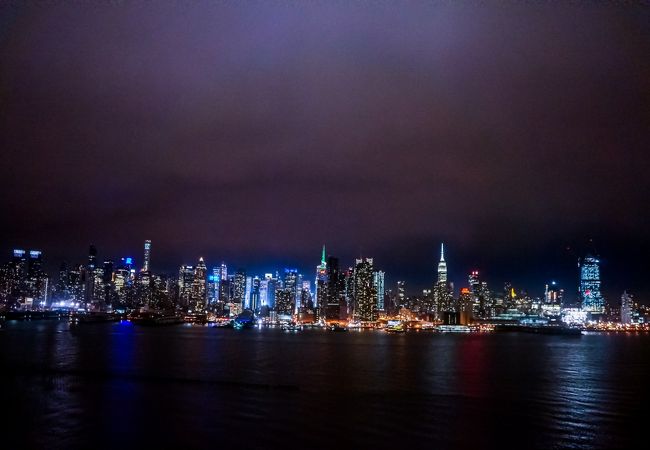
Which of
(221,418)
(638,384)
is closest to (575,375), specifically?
(638,384)

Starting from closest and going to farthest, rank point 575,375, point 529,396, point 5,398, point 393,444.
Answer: point 393,444 < point 5,398 < point 529,396 < point 575,375

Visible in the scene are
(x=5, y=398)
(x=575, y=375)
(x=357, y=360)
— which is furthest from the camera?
(x=357, y=360)

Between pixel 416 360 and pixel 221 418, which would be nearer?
pixel 221 418

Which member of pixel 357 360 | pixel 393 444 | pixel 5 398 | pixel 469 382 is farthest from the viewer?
pixel 357 360

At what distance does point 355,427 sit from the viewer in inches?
1147

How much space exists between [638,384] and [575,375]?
7243mm

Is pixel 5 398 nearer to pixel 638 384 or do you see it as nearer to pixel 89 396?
pixel 89 396

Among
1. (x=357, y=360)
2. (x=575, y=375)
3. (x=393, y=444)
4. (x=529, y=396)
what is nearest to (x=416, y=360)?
(x=357, y=360)

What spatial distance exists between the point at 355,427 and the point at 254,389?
49.4ft

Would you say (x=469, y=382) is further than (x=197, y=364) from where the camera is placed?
No

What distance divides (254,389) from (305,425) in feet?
45.3

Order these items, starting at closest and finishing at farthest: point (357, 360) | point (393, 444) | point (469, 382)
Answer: point (393, 444)
point (469, 382)
point (357, 360)

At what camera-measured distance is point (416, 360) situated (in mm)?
73062

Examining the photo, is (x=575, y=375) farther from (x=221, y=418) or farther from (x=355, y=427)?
(x=221, y=418)
